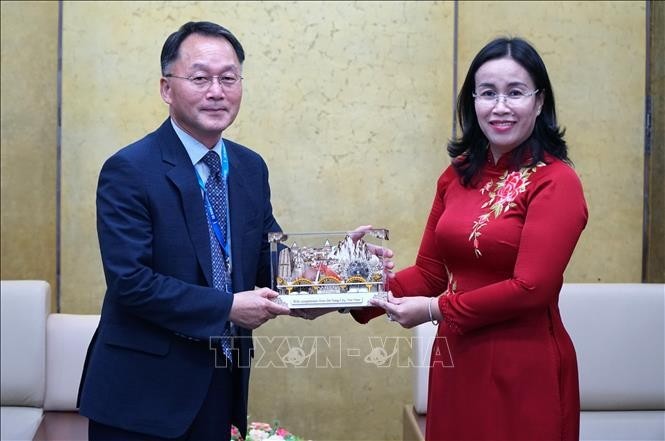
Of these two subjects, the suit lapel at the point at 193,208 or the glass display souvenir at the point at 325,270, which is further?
the glass display souvenir at the point at 325,270

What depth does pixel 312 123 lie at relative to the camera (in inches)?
179

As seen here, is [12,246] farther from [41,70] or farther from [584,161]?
[584,161]

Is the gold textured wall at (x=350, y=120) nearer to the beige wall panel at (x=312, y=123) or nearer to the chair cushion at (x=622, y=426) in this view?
the beige wall panel at (x=312, y=123)

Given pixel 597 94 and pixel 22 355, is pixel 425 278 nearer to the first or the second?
pixel 22 355

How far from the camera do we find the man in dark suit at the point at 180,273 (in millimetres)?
2393

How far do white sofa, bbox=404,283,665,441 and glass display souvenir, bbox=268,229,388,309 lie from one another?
1339 mm

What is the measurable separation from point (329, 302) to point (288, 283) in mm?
132

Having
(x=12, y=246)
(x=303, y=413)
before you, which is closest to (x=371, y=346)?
(x=303, y=413)

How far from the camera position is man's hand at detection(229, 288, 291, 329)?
8.08ft

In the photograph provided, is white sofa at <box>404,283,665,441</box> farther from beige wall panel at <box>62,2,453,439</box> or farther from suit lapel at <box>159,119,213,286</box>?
suit lapel at <box>159,119,213,286</box>

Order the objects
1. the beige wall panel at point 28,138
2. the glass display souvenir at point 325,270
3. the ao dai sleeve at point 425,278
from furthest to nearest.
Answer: the beige wall panel at point 28,138 < the ao dai sleeve at point 425,278 < the glass display souvenir at point 325,270

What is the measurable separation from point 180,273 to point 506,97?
104 centimetres

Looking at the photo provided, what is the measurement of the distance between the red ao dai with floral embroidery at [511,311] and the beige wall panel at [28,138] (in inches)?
119

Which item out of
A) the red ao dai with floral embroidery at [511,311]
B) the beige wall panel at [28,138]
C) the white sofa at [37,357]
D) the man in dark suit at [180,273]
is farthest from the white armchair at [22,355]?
the red ao dai with floral embroidery at [511,311]
